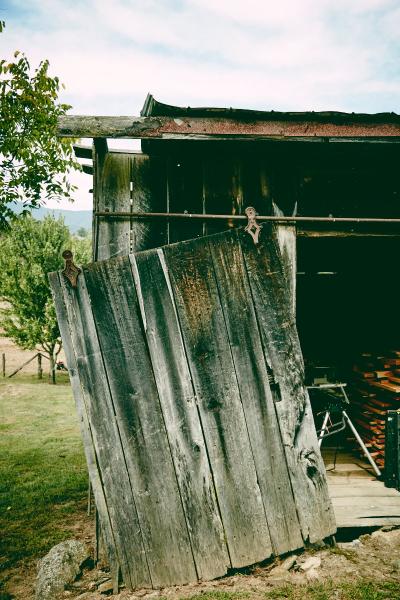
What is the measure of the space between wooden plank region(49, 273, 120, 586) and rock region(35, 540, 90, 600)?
738 mm

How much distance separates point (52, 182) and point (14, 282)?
9.76 meters

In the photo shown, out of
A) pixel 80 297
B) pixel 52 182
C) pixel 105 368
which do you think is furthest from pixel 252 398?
pixel 52 182

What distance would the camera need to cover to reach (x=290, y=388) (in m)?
2.85

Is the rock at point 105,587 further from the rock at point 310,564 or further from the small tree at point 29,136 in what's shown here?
the small tree at point 29,136

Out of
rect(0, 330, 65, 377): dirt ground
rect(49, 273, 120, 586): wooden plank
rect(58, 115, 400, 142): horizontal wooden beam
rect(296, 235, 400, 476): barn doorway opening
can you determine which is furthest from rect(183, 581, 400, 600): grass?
rect(0, 330, 65, 377): dirt ground

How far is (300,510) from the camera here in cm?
280

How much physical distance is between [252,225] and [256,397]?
48.0 inches

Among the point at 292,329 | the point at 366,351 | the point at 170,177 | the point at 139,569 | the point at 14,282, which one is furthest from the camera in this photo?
the point at 14,282

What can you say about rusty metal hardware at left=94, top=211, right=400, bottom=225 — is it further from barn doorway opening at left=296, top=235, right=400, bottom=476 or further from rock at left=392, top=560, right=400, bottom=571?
rock at left=392, top=560, right=400, bottom=571

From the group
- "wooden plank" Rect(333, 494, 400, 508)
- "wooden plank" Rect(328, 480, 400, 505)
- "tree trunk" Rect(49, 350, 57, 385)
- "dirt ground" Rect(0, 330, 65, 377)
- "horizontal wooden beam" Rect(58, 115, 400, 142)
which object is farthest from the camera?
"dirt ground" Rect(0, 330, 65, 377)

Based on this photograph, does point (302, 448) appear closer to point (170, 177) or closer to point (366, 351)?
point (170, 177)

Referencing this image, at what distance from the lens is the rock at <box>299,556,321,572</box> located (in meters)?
2.77

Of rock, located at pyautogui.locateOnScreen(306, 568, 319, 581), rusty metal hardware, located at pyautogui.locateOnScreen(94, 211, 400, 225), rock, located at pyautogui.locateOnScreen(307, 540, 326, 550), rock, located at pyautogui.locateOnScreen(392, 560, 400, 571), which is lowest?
rock, located at pyautogui.locateOnScreen(392, 560, 400, 571)

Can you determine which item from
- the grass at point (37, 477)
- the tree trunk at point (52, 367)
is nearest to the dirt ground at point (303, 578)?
the grass at point (37, 477)
